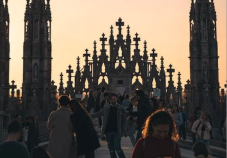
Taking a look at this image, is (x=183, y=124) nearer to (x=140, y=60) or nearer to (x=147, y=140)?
(x=147, y=140)

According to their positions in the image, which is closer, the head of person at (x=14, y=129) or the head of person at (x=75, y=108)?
the head of person at (x=14, y=129)

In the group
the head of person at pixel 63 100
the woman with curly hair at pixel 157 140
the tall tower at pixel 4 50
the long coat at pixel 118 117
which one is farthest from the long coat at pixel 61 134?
the tall tower at pixel 4 50

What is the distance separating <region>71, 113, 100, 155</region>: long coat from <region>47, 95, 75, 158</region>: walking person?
136 mm

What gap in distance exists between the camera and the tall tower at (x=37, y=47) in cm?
3972

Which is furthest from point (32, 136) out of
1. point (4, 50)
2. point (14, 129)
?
point (4, 50)

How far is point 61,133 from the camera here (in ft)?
33.9

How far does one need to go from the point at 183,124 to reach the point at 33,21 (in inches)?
865

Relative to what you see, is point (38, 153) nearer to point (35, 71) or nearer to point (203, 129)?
point (203, 129)

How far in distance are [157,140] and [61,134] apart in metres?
4.27

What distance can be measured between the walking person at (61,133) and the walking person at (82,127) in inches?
5.1

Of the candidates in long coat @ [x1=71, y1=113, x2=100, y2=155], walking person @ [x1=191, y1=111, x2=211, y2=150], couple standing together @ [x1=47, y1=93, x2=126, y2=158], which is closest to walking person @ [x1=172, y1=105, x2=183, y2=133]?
walking person @ [x1=191, y1=111, x2=211, y2=150]

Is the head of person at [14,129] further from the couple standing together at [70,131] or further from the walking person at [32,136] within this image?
the walking person at [32,136]

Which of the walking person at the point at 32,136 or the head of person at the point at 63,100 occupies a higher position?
the head of person at the point at 63,100

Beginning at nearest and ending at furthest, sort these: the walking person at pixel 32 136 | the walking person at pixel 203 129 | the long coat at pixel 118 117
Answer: the long coat at pixel 118 117 < the walking person at pixel 203 129 < the walking person at pixel 32 136
